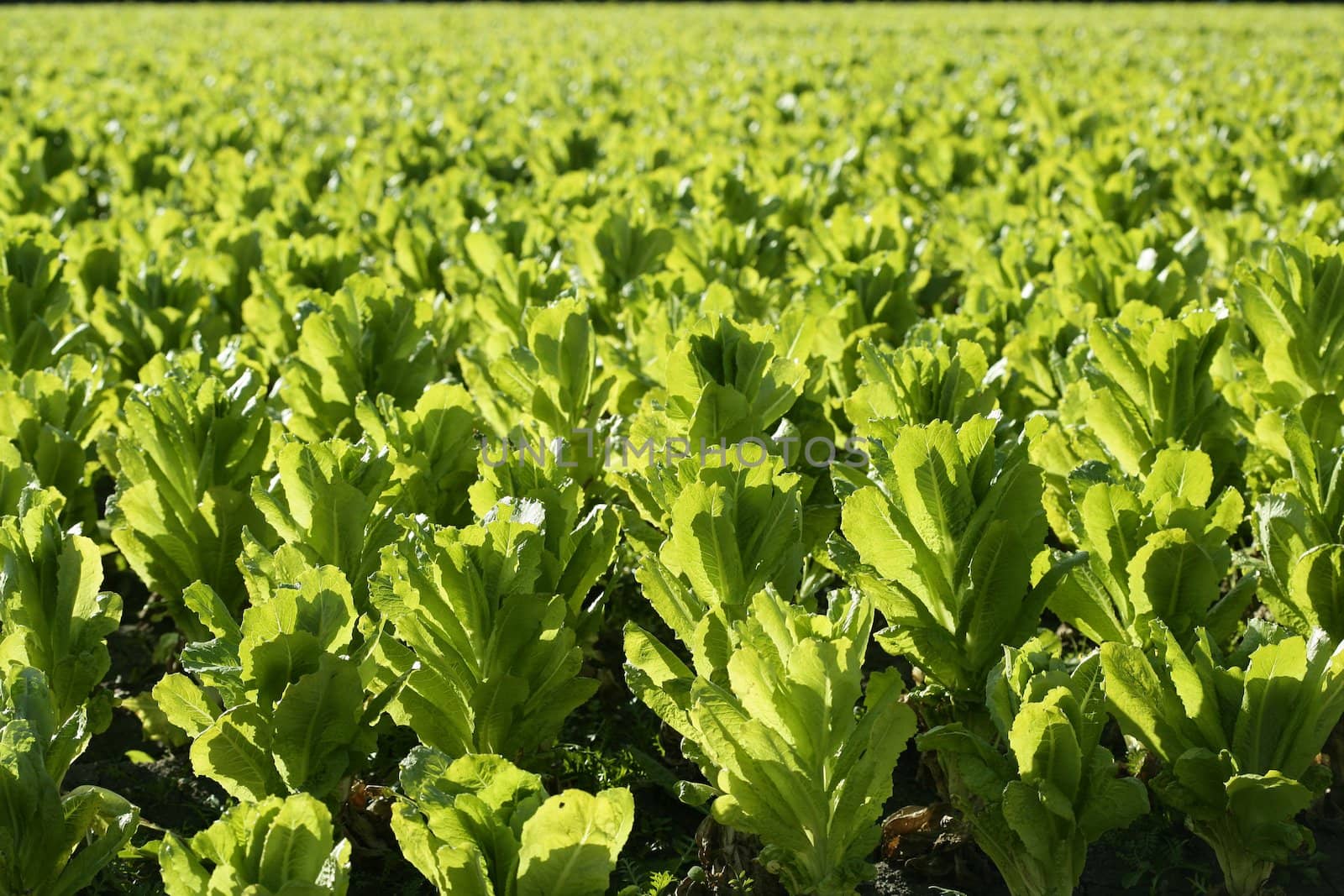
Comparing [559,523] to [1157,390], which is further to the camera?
[1157,390]

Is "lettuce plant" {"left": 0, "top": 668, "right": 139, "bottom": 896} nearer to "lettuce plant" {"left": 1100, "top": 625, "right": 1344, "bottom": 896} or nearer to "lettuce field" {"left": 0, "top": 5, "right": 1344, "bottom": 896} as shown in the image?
"lettuce field" {"left": 0, "top": 5, "right": 1344, "bottom": 896}

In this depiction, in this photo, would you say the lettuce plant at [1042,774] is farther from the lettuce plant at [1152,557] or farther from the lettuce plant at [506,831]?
the lettuce plant at [506,831]

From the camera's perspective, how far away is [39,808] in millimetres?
2070

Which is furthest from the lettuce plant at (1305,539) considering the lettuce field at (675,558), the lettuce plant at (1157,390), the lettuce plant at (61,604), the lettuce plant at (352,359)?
the lettuce plant at (61,604)

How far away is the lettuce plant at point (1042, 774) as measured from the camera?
81.4 inches

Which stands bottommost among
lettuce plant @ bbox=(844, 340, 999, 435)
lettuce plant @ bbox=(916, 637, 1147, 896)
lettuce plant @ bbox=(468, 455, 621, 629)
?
lettuce plant @ bbox=(916, 637, 1147, 896)

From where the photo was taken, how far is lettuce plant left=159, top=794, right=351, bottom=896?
181cm

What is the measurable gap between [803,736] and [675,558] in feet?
1.57

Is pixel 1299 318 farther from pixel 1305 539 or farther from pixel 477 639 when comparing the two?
pixel 477 639

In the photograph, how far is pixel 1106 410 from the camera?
307 cm

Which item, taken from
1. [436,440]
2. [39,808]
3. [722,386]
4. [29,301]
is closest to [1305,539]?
[722,386]

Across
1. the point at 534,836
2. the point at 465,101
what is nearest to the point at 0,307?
the point at 534,836

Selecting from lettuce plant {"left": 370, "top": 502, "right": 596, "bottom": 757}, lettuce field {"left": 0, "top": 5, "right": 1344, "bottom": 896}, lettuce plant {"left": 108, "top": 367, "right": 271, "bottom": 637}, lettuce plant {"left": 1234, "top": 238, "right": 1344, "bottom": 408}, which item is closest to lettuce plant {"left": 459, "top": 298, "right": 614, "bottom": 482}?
lettuce field {"left": 0, "top": 5, "right": 1344, "bottom": 896}

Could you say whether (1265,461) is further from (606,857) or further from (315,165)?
(315,165)
